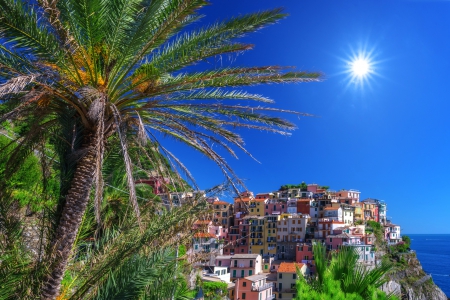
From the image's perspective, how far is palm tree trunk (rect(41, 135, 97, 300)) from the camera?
4.06 m

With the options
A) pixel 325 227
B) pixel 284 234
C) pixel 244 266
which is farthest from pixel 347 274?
pixel 284 234

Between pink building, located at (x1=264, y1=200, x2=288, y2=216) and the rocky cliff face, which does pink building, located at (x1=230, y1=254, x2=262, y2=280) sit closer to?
pink building, located at (x1=264, y1=200, x2=288, y2=216)

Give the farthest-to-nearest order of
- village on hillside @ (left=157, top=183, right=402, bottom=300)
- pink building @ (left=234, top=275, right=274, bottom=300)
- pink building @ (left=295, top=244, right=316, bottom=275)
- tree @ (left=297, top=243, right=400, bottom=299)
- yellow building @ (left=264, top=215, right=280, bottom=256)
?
yellow building @ (left=264, top=215, right=280, bottom=256)
pink building @ (left=295, top=244, right=316, bottom=275)
village on hillside @ (left=157, top=183, right=402, bottom=300)
pink building @ (left=234, top=275, right=274, bottom=300)
tree @ (left=297, top=243, right=400, bottom=299)

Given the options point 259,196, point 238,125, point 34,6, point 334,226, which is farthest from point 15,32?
point 259,196

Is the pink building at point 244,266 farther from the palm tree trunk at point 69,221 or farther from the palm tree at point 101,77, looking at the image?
the palm tree trunk at point 69,221

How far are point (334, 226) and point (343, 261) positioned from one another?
4592 centimetres

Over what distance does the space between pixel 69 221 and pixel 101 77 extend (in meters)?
1.72

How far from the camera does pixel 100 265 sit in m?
4.41

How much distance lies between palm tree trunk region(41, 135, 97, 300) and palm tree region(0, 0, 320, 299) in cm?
1

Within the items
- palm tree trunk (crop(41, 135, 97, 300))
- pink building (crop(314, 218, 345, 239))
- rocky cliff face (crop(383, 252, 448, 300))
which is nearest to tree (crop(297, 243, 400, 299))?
palm tree trunk (crop(41, 135, 97, 300))

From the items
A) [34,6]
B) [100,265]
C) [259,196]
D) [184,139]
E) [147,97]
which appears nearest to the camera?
[34,6]

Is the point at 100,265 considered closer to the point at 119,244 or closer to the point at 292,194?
the point at 119,244

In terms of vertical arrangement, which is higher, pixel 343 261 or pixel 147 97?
pixel 147 97

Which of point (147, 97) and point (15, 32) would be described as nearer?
point (15, 32)
